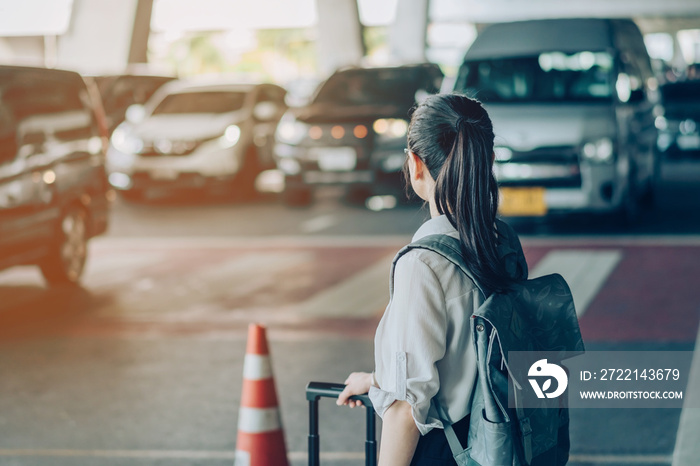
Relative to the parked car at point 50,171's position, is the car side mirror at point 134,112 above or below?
below

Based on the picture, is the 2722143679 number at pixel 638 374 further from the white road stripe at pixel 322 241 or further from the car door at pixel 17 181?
the white road stripe at pixel 322 241

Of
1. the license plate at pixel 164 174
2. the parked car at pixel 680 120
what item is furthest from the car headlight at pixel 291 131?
the parked car at pixel 680 120

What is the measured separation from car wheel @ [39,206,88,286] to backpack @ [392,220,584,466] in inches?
269

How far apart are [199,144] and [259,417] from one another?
1098 cm

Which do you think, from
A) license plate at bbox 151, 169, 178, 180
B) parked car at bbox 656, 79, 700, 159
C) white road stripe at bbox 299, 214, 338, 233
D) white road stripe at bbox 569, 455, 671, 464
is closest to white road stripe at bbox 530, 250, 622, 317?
white road stripe at bbox 569, 455, 671, 464

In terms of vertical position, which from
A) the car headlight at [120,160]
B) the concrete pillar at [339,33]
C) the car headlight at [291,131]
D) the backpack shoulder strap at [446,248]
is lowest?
the concrete pillar at [339,33]

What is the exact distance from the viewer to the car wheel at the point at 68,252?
8555mm

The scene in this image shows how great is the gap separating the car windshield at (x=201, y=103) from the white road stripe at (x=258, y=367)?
11723mm

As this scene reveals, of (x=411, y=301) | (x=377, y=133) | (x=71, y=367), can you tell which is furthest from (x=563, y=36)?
(x=411, y=301)

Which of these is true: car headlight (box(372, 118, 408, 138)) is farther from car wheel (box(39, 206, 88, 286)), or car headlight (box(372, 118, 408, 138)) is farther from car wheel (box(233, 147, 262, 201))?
car wheel (box(39, 206, 88, 286))

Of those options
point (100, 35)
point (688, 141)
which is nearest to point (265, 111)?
point (688, 141)

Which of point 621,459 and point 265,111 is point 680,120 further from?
point 621,459

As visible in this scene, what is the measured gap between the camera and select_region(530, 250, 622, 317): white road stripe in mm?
7867

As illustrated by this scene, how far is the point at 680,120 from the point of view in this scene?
1716 cm
